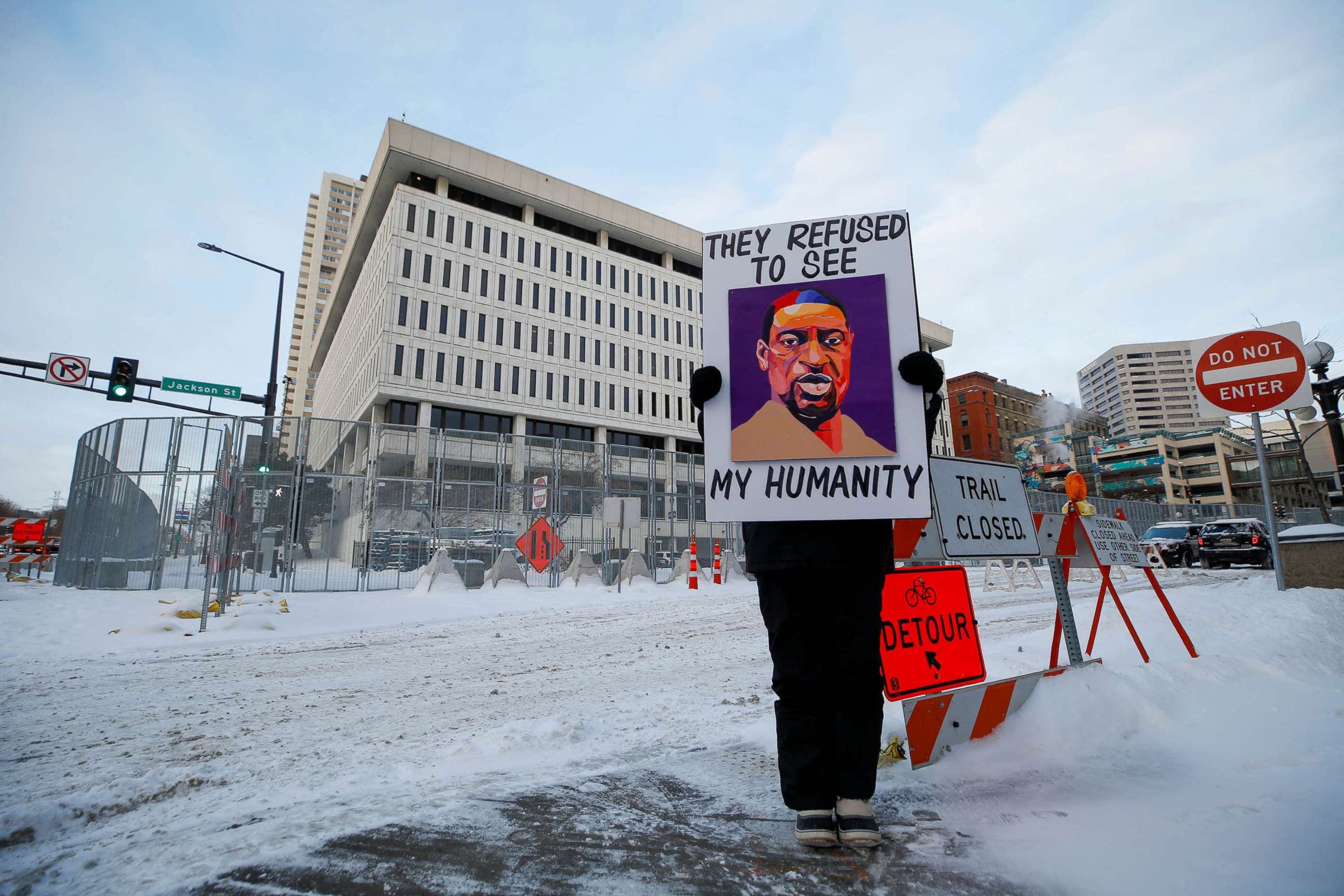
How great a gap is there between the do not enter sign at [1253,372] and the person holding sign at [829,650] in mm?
7334

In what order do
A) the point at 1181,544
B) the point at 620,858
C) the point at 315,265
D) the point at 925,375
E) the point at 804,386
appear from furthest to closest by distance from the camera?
the point at 315,265 < the point at 1181,544 < the point at 804,386 < the point at 925,375 < the point at 620,858

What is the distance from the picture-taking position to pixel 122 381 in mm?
18641

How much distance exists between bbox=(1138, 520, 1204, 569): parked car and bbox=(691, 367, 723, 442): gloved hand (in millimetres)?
22896

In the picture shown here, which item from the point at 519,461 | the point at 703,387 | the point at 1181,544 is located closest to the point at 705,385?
the point at 703,387

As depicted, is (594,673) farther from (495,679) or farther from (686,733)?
(686,733)

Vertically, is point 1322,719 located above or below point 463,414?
below

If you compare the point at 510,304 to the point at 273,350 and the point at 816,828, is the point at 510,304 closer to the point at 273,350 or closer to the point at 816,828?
the point at 273,350

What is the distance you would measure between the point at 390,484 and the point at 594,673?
12.1m

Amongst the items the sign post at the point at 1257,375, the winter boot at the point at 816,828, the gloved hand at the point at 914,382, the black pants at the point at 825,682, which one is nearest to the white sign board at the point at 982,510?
the gloved hand at the point at 914,382

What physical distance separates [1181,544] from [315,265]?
133 metres

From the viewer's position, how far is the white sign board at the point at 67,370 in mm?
17766

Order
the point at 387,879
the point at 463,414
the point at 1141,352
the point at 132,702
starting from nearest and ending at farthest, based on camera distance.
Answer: the point at 387,879
the point at 132,702
the point at 463,414
the point at 1141,352

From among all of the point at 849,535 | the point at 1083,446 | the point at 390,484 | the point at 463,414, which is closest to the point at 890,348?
the point at 849,535

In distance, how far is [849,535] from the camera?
238 centimetres
